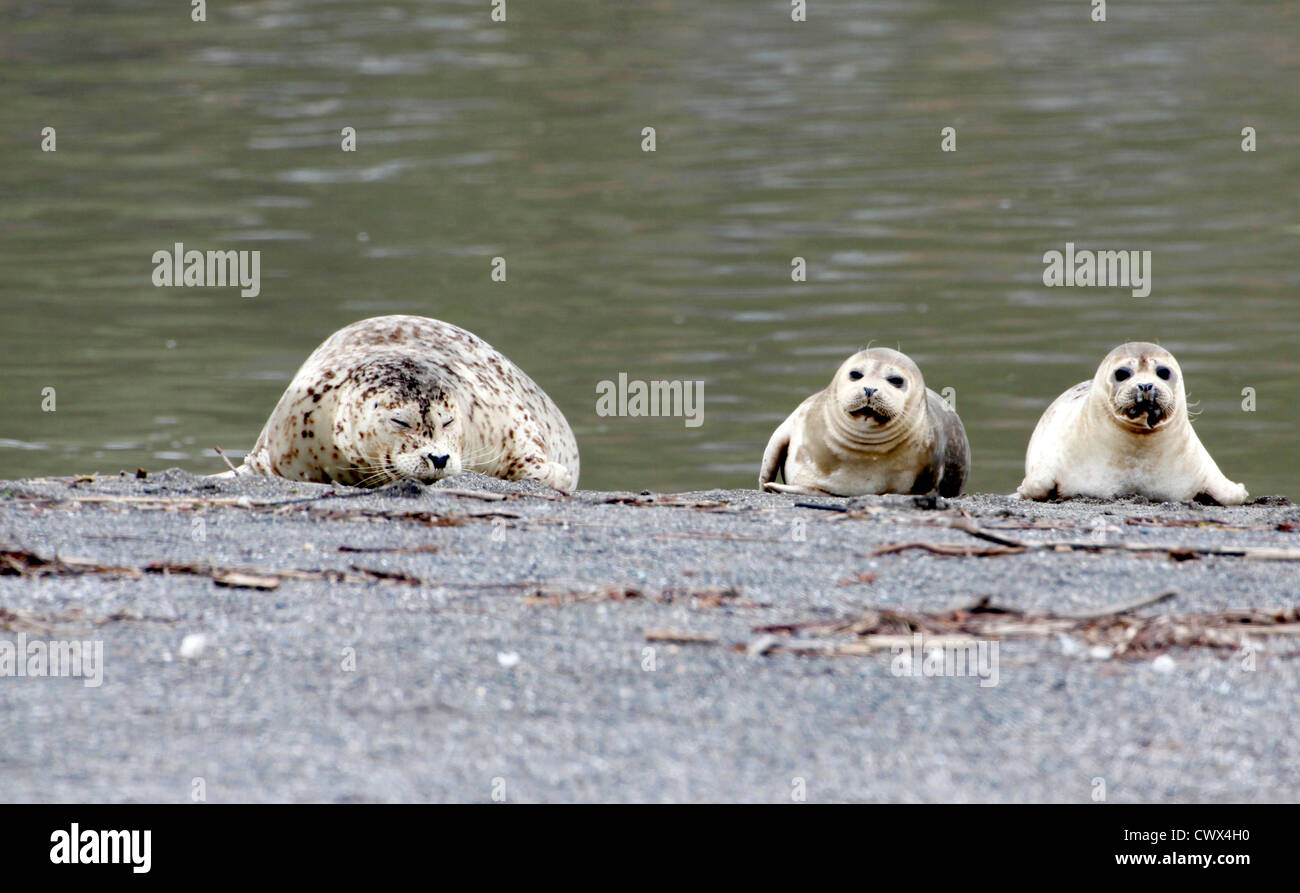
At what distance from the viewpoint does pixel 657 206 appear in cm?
2070

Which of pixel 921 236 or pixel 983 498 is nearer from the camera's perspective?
pixel 983 498

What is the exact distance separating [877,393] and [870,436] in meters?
0.27

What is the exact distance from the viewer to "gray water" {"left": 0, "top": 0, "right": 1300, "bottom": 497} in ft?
43.9

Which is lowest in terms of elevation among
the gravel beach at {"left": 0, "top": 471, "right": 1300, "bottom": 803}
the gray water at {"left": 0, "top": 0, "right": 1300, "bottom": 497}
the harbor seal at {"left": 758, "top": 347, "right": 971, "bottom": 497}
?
the gravel beach at {"left": 0, "top": 471, "right": 1300, "bottom": 803}

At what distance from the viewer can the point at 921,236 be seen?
61.2 ft

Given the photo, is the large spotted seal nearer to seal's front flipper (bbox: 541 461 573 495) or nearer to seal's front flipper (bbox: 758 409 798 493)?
seal's front flipper (bbox: 541 461 573 495)

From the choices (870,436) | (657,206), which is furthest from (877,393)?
(657,206)

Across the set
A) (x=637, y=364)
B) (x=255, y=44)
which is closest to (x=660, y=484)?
(x=637, y=364)

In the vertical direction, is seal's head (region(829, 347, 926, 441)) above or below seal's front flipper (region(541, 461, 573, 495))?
above

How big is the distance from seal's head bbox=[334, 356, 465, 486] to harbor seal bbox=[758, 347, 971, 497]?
129 cm

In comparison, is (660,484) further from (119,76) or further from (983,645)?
(119,76)

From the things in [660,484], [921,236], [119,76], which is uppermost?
[119,76]

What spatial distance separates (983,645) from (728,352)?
1068 centimetres

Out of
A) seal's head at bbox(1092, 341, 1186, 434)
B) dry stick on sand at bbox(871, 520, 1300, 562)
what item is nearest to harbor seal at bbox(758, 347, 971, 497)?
seal's head at bbox(1092, 341, 1186, 434)
